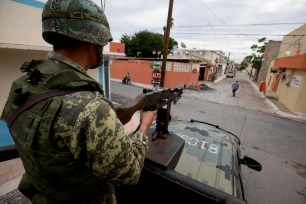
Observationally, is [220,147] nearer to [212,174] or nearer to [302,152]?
[212,174]

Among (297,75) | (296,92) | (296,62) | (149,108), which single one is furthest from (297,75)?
(149,108)

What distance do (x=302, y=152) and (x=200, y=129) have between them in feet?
18.7

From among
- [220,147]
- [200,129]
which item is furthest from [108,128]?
[200,129]

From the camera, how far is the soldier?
30.1 inches

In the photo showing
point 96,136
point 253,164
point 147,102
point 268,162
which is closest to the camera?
point 96,136

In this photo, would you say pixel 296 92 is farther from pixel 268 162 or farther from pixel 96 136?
pixel 96 136

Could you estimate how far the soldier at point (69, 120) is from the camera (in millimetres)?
764

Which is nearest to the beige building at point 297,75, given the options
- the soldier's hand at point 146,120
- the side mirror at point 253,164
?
the side mirror at point 253,164

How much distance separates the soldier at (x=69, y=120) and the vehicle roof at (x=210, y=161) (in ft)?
3.09

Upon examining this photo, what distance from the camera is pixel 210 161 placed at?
1.91 metres

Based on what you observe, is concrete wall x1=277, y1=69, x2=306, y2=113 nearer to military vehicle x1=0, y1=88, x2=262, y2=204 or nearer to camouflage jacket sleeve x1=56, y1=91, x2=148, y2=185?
military vehicle x1=0, y1=88, x2=262, y2=204

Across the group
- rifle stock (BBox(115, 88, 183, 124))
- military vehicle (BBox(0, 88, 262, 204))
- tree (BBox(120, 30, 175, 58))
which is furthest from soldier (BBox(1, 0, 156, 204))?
tree (BBox(120, 30, 175, 58))

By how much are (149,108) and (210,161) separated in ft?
3.01

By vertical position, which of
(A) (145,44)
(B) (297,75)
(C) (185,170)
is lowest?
(C) (185,170)
